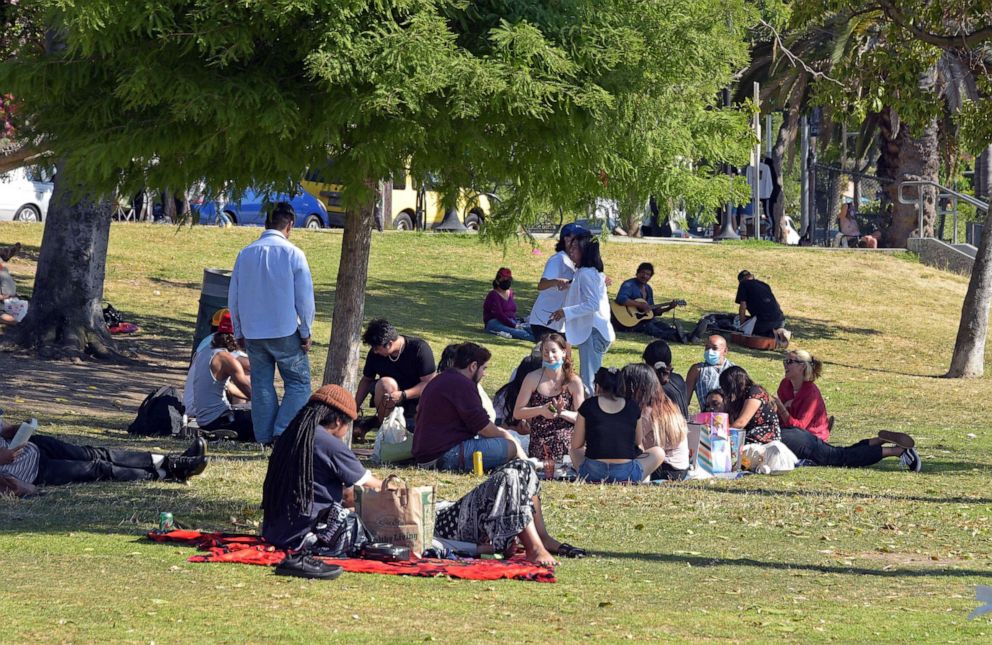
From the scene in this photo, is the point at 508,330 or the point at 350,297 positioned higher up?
the point at 350,297

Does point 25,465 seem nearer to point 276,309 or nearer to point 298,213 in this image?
point 276,309

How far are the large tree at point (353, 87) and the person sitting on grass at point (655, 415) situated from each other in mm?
1738

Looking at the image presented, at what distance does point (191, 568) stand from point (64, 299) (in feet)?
34.3

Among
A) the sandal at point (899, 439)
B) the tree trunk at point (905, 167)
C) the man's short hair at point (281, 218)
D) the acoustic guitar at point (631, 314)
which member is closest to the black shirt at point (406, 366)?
the man's short hair at point (281, 218)

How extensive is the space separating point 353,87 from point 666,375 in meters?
3.87

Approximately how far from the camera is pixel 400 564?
716 centimetres

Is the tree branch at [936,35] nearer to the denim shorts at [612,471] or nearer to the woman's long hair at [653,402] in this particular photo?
the woman's long hair at [653,402]

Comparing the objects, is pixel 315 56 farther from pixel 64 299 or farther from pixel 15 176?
pixel 15 176

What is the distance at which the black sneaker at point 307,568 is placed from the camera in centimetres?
675

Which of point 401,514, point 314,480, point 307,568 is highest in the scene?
point 314,480

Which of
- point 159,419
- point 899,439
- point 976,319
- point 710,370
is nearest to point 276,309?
point 159,419

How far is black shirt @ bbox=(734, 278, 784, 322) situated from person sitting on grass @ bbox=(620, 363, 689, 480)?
11809 mm

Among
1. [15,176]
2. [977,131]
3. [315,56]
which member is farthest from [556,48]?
[15,176]

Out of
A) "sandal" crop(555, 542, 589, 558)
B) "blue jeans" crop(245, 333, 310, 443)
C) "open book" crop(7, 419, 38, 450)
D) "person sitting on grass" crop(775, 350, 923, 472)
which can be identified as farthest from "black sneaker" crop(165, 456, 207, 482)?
"person sitting on grass" crop(775, 350, 923, 472)
